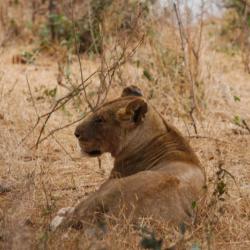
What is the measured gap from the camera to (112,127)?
6.06 meters

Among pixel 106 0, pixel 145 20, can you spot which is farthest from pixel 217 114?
pixel 106 0

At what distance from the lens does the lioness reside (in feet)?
16.8

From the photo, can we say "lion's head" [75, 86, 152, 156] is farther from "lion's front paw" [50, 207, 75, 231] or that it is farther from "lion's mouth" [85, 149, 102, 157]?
"lion's front paw" [50, 207, 75, 231]

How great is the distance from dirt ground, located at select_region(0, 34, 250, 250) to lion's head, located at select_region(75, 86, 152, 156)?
1.62 feet

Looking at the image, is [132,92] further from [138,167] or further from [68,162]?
[68,162]

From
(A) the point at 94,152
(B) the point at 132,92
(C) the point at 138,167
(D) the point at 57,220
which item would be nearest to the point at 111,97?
(B) the point at 132,92

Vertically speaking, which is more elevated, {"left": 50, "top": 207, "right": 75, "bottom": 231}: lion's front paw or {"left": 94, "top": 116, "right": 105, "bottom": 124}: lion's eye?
{"left": 94, "top": 116, "right": 105, "bottom": 124}: lion's eye

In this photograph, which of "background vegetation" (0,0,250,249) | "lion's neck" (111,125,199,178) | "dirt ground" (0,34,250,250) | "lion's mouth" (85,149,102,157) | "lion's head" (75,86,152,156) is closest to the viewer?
"dirt ground" (0,34,250,250)

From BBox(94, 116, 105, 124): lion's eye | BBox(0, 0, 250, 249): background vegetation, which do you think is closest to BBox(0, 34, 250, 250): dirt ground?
BBox(0, 0, 250, 249): background vegetation

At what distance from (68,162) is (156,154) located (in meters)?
2.00

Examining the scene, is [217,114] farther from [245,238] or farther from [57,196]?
[245,238]

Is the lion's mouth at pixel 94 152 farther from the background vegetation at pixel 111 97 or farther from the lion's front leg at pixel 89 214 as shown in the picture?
the lion's front leg at pixel 89 214

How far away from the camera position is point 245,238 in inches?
208

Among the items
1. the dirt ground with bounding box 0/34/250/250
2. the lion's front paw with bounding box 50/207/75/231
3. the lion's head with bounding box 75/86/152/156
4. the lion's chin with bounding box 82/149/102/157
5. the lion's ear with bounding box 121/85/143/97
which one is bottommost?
the dirt ground with bounding box 0/34/250/250
